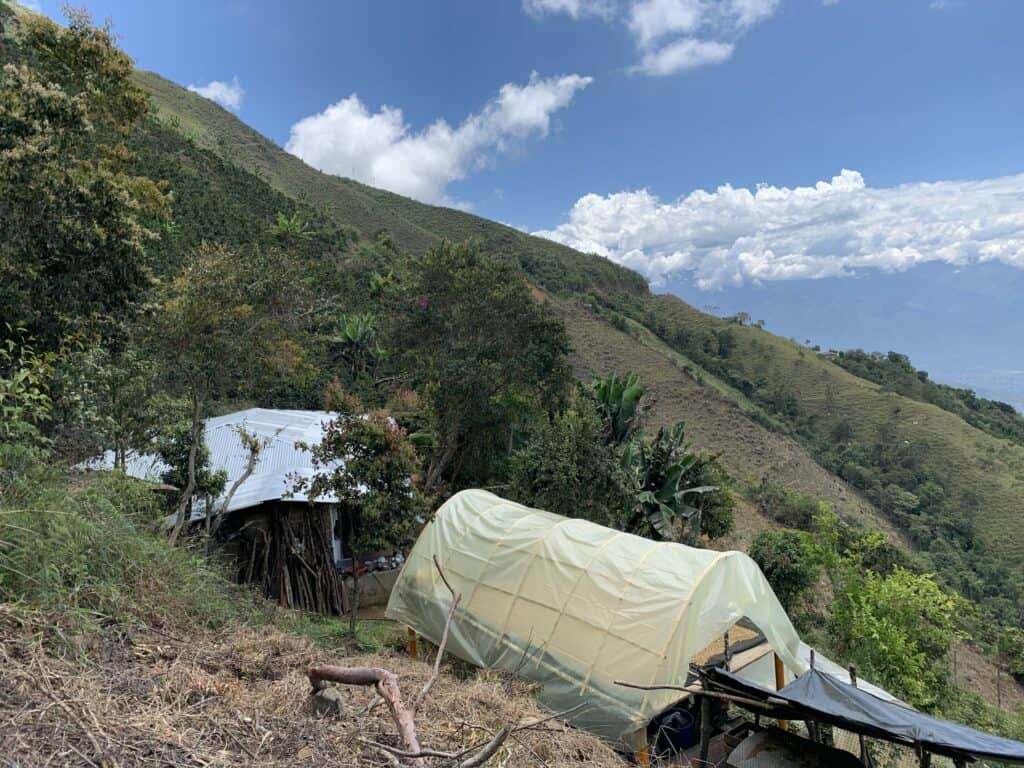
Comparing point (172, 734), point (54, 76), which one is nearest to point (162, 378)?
point (54, 76)

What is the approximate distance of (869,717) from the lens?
16.2 feet

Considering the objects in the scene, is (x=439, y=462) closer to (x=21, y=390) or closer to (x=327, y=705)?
(x=21, y=390)

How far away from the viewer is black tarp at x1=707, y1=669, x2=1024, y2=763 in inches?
174

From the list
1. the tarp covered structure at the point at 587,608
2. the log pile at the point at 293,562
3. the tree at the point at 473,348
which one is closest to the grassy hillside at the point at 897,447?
the tree at the point at 473,348

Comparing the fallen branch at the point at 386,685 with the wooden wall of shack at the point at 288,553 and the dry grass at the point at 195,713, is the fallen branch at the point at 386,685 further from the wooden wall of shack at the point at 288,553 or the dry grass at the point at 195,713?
the wooden wall of shack at the point at 288,553

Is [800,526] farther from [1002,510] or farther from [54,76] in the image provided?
[54,76]

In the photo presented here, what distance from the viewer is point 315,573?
12328 millimetres

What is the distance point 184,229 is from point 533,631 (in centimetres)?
2480

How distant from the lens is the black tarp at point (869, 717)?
4.43 meters

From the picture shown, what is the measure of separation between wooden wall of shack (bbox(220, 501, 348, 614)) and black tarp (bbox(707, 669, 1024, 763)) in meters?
8.89

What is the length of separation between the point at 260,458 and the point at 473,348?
602cm

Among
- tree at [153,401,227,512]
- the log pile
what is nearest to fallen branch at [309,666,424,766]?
the log pile

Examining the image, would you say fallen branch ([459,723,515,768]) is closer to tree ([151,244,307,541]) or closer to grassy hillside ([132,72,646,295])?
tree ([151,244,307,541])

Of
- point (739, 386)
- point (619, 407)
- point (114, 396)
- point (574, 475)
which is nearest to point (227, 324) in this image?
point (114, 396)
